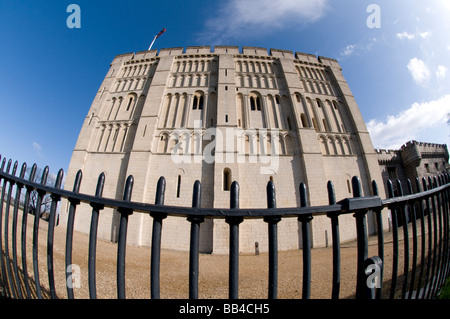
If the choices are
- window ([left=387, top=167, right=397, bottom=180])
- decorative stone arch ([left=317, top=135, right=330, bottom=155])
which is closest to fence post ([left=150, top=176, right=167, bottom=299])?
decorative stone arch ([left=317, top=135, right=330, bottom=155])

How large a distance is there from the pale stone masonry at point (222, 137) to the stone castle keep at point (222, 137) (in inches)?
2.9

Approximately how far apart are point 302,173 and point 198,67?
1295 cm

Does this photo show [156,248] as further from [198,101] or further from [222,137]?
[198,101]

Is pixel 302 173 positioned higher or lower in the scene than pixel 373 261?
higher

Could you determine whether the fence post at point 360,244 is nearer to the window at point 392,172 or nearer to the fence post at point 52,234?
the fence post at point 52,234

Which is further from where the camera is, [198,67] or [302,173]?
[198,67]

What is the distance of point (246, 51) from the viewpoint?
1620cm

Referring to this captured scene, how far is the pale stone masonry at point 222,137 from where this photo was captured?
10.5 metres

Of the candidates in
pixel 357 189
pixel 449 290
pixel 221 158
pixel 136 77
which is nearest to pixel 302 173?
pixel 221 158

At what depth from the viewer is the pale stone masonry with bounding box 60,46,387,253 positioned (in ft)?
34.4

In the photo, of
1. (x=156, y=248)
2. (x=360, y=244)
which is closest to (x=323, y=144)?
(x=360, y=244)

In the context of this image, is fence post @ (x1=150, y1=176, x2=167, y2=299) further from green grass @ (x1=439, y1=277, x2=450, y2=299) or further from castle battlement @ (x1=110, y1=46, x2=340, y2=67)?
castle battlement @ (x1=110, y1=46, x2=340, y2=67)

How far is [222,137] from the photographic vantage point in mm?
11539

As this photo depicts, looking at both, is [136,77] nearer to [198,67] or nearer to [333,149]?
[198,67]
